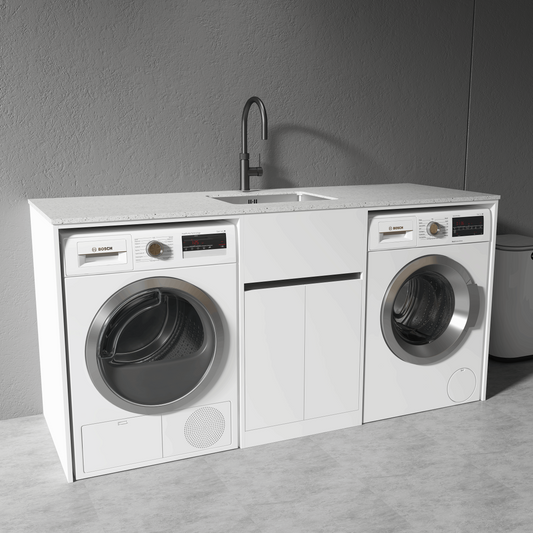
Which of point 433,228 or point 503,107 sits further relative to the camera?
point 503,107

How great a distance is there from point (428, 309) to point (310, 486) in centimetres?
106

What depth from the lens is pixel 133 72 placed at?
2773 mm

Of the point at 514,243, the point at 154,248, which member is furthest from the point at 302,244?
the point at 514,243

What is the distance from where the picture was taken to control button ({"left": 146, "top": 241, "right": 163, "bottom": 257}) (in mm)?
2234

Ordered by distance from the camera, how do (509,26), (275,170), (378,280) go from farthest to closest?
1. (509,26)
2. (275,170)
3. (378,280)

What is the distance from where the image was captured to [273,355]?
2520 millimetres

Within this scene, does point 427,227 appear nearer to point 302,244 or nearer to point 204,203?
point 302,244

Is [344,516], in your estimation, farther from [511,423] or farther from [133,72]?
[133,72]

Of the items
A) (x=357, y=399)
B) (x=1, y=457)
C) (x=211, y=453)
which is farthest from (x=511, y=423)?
(x=1, y=457)

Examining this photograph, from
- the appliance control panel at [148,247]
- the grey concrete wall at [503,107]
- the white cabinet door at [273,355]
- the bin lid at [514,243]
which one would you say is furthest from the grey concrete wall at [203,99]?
the white cabinet door at [273,355]

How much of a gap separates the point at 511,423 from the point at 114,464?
1669mm

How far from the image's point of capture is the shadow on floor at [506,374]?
3.17 metres

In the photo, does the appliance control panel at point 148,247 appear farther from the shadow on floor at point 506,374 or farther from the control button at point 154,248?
the shadow on floor at point 506,374

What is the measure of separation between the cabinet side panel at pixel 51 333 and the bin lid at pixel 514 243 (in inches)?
90.3
